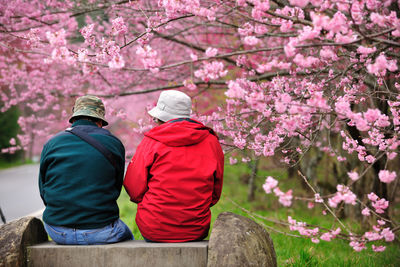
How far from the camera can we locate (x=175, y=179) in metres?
2.69

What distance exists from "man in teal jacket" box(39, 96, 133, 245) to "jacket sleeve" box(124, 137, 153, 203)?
4.9 inches

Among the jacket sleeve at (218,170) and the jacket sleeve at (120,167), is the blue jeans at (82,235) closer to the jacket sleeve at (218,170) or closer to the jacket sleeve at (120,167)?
the jacket sleeve at (120,167)

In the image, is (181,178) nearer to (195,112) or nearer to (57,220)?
(57,220)

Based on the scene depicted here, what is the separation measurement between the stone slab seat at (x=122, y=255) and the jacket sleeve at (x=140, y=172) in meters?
0.39

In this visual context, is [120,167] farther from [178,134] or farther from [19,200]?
[19,200]

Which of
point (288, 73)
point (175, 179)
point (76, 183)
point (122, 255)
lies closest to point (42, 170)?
point (76, 183)

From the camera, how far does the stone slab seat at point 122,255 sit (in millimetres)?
2523

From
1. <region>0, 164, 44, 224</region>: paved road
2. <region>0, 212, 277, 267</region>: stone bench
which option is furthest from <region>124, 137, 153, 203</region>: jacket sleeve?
<region>0, 164, 44, 224</region>: paved road

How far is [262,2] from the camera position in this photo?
2518 mm

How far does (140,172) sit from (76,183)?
0.46 meters

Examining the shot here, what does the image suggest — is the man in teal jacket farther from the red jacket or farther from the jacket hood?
the jacket hood

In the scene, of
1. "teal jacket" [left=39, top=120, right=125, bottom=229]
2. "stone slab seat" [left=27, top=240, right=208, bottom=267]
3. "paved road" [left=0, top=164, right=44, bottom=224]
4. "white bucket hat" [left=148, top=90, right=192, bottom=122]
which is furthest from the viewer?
→ "paved road" [left=0, top=164, right=44, bottom=224]

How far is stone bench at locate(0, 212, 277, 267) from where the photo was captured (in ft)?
7.93

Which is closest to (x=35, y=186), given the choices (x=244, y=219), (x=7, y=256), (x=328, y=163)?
(x=328, y=163)
